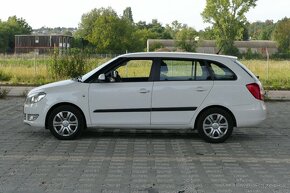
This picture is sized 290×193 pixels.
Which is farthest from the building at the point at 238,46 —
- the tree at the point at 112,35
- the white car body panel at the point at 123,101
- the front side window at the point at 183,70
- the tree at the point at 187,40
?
the white car body panel at the point at 123,101

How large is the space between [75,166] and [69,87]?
90.3 inches

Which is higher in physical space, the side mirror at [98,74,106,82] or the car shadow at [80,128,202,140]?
the side mirror at [98,74,106,82]

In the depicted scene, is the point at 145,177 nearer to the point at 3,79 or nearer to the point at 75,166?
the point at 75,166

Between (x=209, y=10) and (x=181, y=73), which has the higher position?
(x=209, y=10)

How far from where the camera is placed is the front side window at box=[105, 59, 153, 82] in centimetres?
875

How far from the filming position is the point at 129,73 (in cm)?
915

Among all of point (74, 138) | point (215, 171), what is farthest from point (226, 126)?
point (74, 138)

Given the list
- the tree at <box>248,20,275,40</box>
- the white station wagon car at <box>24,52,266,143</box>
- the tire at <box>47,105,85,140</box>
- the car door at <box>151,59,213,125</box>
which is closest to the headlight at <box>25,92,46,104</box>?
the white station wagon car at <box>24,52,266,143</box>

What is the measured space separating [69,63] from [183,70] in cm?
1302

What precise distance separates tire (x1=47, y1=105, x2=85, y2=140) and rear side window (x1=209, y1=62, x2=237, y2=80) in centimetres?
259

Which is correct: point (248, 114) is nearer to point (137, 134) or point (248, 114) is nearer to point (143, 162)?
point (137, 134)

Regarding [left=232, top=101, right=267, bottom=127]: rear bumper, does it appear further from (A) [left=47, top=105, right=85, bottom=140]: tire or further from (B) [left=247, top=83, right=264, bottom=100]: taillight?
(A) [left=47, top=105, right=85, bottom=140]: tire

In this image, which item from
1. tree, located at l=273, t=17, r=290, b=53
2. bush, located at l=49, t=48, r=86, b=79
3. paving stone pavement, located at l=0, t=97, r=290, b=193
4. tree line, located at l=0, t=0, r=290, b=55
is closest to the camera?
paving stone pavement, located at l=0, t=97, r=290, b=193

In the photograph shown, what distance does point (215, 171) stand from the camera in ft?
21.7
